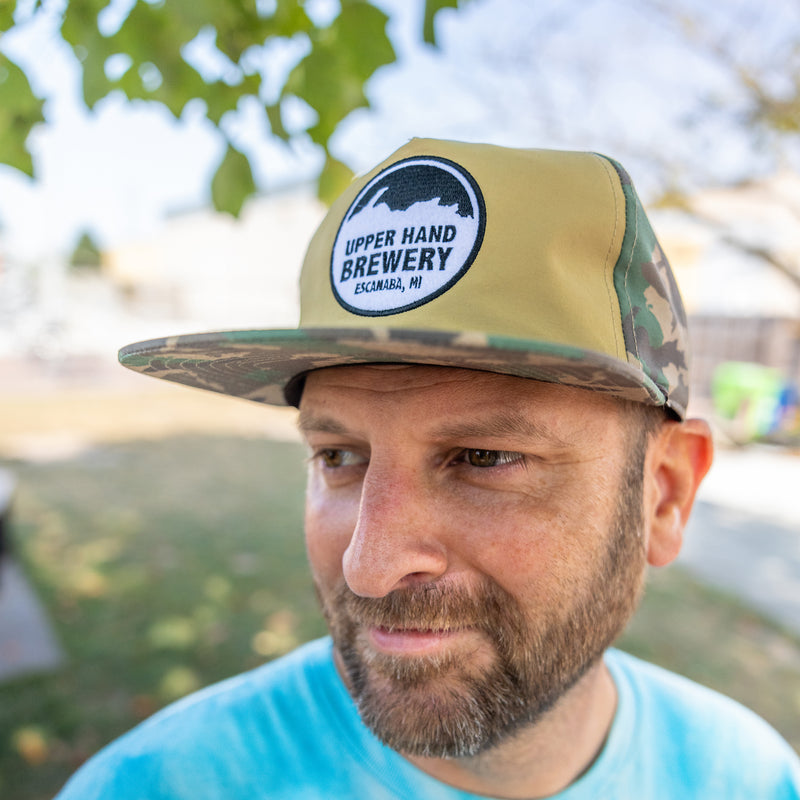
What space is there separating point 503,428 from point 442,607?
12.4 inches

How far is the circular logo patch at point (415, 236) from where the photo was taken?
1.11m

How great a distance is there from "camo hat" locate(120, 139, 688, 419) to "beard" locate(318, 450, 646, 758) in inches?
15.2

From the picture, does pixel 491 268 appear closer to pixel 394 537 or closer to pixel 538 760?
pixel 394 537

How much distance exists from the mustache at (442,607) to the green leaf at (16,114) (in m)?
1.90

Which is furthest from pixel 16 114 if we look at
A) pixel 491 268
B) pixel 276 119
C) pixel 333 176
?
pixel 491 268

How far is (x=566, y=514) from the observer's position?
3.92 ft

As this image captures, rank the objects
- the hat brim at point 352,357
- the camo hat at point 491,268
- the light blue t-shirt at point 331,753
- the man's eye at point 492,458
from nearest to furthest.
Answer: the hat brim at point 352,357 < the camo hat at point 491,268 < the man's eye at point 492,458 < the light blue t-shirt at point 331,753

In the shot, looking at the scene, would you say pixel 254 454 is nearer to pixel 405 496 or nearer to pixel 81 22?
pixel 81 22

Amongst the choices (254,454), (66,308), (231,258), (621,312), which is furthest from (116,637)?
(231,258)

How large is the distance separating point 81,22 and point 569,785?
241cm

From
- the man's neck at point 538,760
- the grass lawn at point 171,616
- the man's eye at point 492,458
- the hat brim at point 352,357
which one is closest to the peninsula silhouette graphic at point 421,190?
the hat brim at point 352,357

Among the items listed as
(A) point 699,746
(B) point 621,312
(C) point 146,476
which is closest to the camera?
(B) point 621,312

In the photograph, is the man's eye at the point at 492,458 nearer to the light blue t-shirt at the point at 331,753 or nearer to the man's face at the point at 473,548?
the man's face at the point at 473,548

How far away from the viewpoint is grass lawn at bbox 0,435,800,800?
3.80 metres
